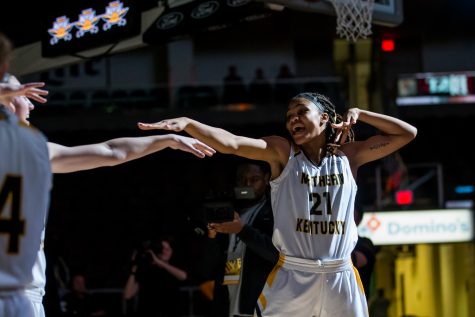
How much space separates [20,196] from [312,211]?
218cm

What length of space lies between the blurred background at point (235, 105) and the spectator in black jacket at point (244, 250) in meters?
1.60

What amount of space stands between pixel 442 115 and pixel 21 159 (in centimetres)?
1828

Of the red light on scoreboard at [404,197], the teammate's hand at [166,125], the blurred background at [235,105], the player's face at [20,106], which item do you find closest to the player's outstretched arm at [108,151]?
the teammate's hand at [166,125]

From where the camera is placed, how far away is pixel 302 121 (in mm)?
5590

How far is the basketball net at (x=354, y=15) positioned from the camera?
26.1 feet

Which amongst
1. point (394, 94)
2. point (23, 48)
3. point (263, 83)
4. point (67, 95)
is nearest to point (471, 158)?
point (263, 83)

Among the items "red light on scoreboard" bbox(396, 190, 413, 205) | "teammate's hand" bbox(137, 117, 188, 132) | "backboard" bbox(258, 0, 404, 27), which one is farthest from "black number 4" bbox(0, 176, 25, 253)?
"red light on scoreboard" bbox(396, 190, 413, 205)

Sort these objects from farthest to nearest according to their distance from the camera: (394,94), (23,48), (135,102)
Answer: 1. (135,102)
2. (394,94)
3. (23,48)

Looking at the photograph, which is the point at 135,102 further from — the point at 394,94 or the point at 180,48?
the point at 394,94

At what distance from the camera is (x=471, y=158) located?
22359 millimetres

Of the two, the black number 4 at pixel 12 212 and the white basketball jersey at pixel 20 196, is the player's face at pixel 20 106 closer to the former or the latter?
the white basketball jersey at pixel 20 196

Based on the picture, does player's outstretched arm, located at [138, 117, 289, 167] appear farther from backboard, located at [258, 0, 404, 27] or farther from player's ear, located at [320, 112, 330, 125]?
backboard, located at [258, 0, 404, 27]

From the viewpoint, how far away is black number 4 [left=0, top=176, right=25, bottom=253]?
362cm

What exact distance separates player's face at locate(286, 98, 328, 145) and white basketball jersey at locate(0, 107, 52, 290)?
215cm
